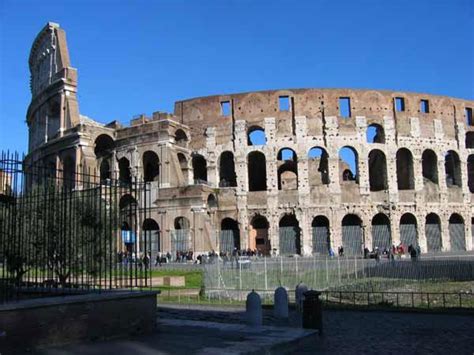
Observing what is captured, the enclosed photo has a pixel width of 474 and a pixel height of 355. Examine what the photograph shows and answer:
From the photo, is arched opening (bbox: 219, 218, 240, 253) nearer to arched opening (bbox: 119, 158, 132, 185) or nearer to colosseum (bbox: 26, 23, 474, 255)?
colosseum (bbox: 26, 23, 474, 255)

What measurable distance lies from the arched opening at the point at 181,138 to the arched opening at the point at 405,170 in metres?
16.2

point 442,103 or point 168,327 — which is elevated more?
point 442,103

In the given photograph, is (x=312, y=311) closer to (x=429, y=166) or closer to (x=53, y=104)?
(x=429, y=166)

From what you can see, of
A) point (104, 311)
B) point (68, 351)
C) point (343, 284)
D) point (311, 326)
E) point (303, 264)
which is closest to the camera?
point (68, 351)

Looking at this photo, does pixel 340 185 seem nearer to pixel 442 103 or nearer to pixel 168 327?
pixel 442 103

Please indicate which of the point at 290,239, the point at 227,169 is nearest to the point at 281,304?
the point at 290,239

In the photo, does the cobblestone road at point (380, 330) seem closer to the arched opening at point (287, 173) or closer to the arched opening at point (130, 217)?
the arched opening at point (130, 217)

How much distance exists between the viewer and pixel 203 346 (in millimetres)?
7008

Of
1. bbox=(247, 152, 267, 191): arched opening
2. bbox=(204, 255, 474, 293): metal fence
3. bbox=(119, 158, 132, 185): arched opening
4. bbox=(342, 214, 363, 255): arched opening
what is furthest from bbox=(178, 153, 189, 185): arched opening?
bbox=(204, 255, 474, 293): metal fence

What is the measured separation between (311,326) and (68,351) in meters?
4.13

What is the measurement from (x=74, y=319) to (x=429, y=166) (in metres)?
36.2

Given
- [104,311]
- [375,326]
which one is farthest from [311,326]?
[104,311]

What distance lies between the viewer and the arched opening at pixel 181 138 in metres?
36.9

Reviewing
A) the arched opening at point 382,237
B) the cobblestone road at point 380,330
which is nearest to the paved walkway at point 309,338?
the cobblestone road at point 380,330
